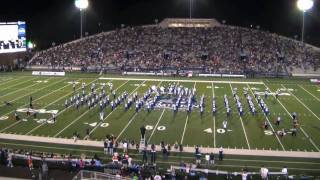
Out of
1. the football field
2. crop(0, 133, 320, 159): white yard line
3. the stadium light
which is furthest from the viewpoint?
the stadium light

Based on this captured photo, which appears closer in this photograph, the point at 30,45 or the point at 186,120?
the point at 186,120

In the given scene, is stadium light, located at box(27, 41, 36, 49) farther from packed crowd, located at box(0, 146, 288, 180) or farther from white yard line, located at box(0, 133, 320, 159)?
packed crowd, located at box(0, 146, 288, 180)

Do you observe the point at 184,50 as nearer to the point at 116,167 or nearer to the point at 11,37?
the point at 11,37

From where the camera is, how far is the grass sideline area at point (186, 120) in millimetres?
19984

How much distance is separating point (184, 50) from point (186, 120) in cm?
2568

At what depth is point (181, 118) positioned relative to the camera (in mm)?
23938

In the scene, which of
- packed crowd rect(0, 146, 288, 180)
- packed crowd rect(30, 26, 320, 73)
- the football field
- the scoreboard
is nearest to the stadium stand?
packed crowd rect(30, 26, 320, 73)

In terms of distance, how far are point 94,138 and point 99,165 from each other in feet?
17.5

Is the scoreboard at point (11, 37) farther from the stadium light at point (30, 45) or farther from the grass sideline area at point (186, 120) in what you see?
the stadium light at point (30, 45)

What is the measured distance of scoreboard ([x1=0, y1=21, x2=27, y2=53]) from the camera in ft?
115

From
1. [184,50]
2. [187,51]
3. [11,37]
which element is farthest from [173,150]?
[184,50]

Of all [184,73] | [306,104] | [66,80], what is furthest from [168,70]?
[306,104]

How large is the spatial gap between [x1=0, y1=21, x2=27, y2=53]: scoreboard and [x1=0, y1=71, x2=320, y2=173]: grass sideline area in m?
3.24

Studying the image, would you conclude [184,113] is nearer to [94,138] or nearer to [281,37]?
[94,138]
